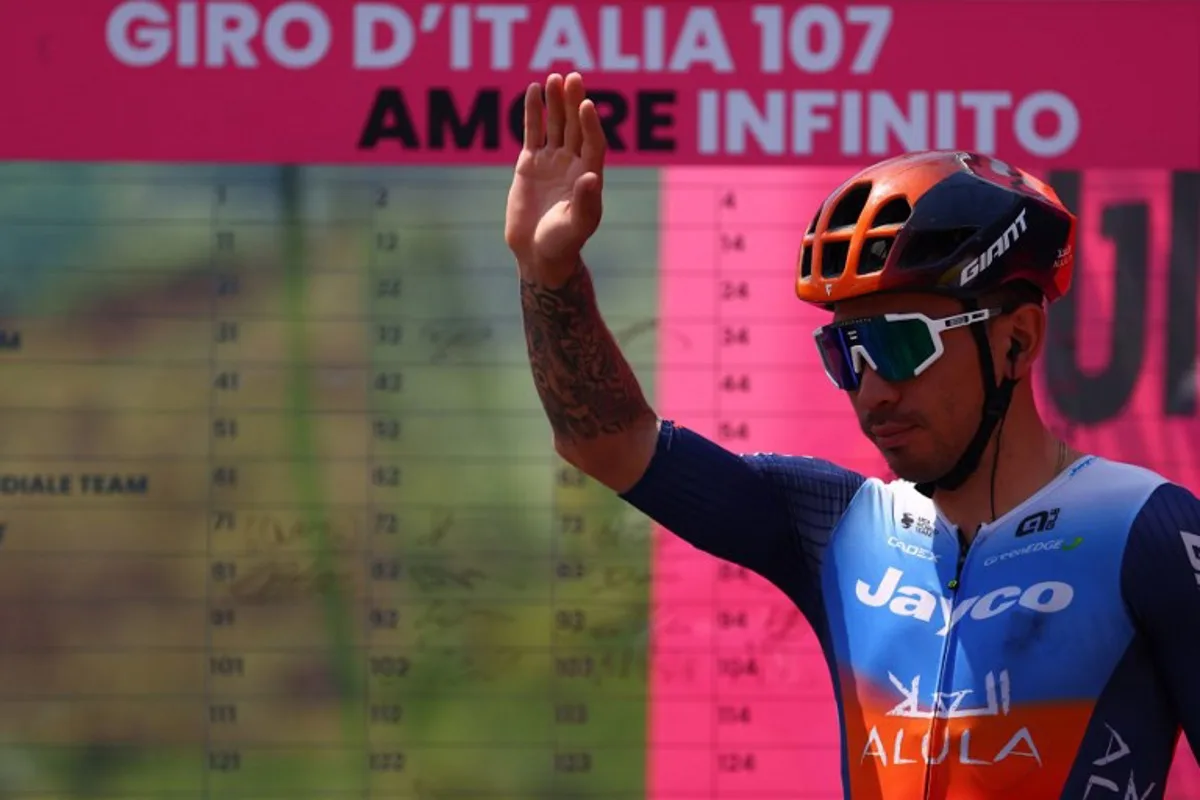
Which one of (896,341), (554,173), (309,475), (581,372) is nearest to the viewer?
(896,341)

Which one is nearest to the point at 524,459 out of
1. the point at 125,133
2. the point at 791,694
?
the point at 791,694

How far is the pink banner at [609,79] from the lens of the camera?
4238 mm

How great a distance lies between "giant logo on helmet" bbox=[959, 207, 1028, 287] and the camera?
8.35 ft

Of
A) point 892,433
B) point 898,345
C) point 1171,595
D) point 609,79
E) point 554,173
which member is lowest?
point 1171,595

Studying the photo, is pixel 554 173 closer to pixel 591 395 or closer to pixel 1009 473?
pixel 591 395

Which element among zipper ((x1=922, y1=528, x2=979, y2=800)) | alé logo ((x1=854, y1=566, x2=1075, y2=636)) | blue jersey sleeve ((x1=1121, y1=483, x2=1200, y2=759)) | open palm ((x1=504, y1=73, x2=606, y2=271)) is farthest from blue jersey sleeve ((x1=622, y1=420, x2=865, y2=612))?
blue jersey sleeve ((x1=1121, y1=483, x2=1200, y2=759))

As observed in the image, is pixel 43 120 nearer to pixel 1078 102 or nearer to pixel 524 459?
pixel 524 459

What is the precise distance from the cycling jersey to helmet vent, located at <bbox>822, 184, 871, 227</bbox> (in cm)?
39

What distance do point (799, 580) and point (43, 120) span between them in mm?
2306

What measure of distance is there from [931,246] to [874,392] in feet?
0.72

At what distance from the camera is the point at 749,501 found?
279 centimetres

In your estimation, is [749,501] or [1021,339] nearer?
[1021,339]

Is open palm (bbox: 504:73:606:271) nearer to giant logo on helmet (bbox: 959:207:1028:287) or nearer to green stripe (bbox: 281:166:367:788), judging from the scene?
giant logo on helmet (bbox: 959:207:1028:287)

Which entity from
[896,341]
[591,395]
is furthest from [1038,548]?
[591,395]
